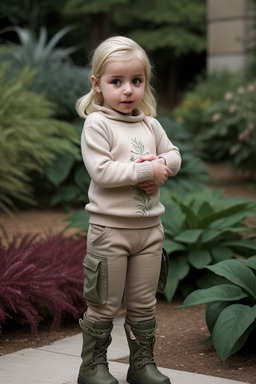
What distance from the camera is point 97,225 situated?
2988mm

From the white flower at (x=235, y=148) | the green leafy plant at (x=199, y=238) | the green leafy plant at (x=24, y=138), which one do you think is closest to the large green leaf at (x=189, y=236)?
the green leafy plant at (x=199, y=238)

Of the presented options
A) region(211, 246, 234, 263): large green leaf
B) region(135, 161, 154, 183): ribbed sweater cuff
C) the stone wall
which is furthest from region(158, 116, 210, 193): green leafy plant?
the stone wall

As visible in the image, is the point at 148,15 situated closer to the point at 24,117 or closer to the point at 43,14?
the point at 43,14

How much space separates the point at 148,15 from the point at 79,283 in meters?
21.9

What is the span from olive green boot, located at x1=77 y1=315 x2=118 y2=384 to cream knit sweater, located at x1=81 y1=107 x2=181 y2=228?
48 cm

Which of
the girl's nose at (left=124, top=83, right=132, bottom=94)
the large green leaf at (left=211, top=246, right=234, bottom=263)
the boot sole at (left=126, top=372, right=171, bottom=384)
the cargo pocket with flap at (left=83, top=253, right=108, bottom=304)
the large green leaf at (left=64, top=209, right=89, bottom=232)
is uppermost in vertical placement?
the girl's nose at (left=124, top=83, right=132, bottom=94)

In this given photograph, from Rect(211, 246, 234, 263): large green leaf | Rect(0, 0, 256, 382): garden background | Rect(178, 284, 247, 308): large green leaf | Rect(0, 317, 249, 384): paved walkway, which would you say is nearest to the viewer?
Rect(0, 317, 249, 384): paved walkway

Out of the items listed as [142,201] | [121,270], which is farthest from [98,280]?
[142,201]

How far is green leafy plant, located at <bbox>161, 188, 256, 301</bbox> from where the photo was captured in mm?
4984

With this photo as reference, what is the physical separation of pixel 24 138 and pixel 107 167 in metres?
4.87

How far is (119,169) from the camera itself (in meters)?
2.87

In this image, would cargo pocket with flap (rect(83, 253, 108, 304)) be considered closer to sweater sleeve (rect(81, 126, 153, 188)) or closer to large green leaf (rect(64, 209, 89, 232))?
sweater sleeve (rect(81, 126, 153, 188))

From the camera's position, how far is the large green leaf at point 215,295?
142 inches

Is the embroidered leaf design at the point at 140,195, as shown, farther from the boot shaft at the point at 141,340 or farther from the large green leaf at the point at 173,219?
the large green leaf at the point at 173,219
